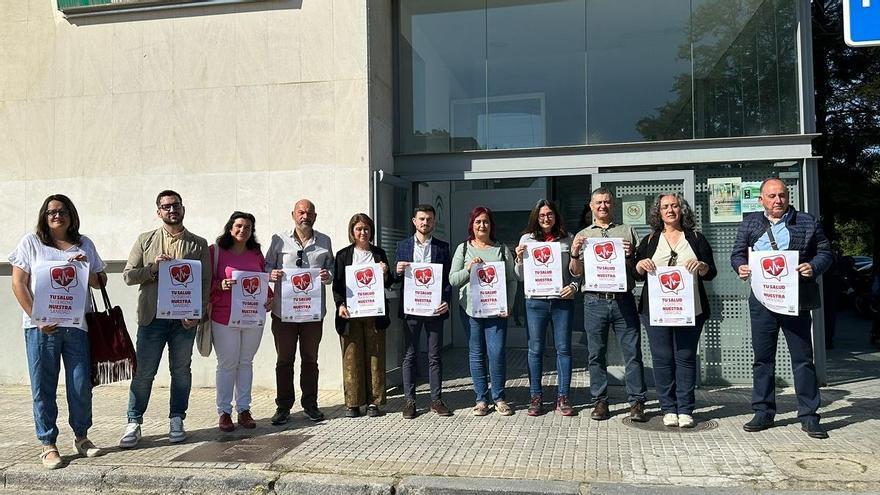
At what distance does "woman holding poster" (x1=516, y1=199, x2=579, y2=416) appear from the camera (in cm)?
615

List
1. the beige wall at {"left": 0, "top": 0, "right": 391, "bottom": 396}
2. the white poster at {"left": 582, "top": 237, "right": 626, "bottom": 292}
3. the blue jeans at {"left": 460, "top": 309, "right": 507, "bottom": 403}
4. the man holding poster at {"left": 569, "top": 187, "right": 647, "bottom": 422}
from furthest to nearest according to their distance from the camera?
the beige wall at {"left": 0, "top": 0, "right": 391, "bottom": 396} → the blue jeans at {"left": 460, "top": 309, "right": 507, "bottom": 403} → the man holding poster at {"left": 569, "top": 187, "right": 647, "bottom": 422} → the white poster at {"left": 582, "top": 237, "right": 626, "bottom": 292}

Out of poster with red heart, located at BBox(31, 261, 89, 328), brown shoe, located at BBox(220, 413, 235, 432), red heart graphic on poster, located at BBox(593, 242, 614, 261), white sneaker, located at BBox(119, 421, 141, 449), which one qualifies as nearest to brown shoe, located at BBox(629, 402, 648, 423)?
red heart graphic on poster, located at BBox(593, 242, 614, 261)

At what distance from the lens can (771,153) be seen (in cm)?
749

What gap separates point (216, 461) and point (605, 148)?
17.3 ft

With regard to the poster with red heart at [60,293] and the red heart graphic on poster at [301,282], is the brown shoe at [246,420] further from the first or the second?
the poster with red heart at [60,293]

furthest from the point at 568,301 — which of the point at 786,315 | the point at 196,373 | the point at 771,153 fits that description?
the point at 196,373

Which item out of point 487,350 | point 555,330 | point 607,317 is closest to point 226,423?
point 487,350

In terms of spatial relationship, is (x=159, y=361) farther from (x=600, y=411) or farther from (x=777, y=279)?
(x=777, y=279)

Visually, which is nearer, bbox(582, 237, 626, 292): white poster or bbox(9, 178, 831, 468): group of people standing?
bbox(9, 178, 831, 468): group of people standing

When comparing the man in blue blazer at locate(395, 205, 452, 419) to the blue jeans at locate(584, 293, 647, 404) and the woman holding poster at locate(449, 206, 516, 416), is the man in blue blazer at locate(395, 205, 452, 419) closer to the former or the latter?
the woman holding poster at locate(449, 206, 516, 416)

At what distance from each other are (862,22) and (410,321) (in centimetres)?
423

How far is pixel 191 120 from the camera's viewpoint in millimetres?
8094

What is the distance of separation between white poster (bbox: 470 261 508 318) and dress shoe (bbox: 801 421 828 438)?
263 centimetres

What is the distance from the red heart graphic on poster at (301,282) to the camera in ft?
20.4
